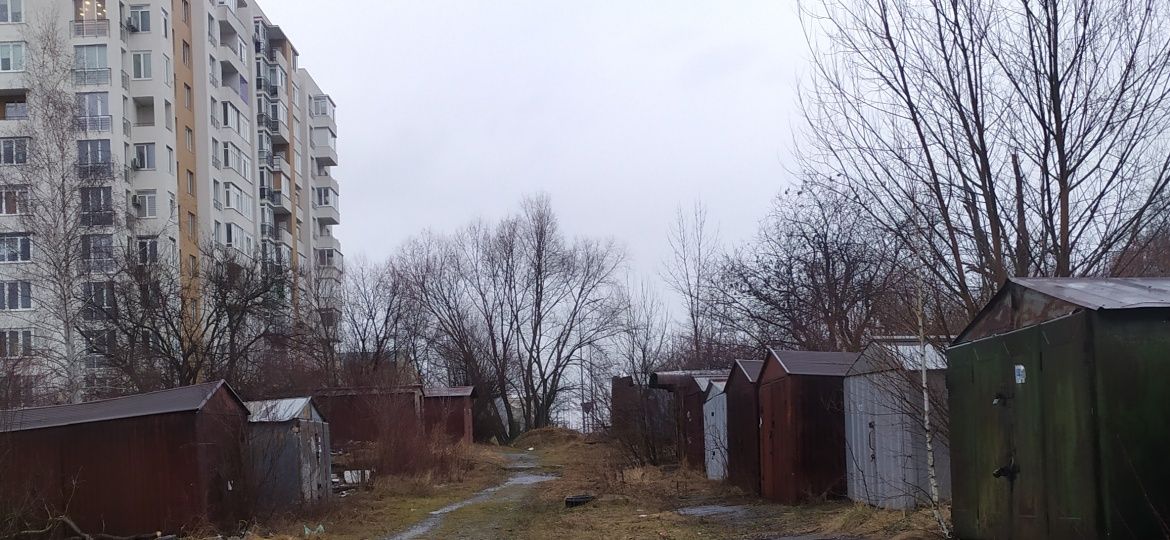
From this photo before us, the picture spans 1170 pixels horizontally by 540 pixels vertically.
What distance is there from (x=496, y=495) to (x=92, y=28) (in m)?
29.3

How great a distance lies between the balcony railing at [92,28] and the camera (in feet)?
134

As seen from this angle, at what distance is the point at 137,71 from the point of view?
42.2 metres

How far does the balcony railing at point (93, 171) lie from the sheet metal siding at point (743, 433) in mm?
17904

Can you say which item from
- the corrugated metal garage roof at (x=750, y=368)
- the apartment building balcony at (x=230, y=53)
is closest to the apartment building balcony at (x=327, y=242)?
the apartment building balcony at (x=230, y=53)

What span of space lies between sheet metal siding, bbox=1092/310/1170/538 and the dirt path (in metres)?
10.8

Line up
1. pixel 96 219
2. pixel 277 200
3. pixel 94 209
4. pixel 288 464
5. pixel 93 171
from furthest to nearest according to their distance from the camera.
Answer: pixel 277 200, pixel 93 171, pixel 94 209, pixel 96 219, pixel 288 464

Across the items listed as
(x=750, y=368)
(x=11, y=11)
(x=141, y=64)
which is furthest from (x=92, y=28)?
(x=750, y=368)

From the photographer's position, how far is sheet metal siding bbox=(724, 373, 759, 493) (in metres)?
17.7

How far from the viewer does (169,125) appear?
1692 inches

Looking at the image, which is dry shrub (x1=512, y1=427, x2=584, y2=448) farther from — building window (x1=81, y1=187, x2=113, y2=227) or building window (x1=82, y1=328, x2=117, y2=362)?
building window (x1=81, y1=187, x2=113, y2=227)

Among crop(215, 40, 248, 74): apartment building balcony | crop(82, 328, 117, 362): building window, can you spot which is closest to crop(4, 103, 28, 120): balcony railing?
crop(215, 40, 248, 74): apartment building balcony

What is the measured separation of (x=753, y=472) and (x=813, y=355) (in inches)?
115

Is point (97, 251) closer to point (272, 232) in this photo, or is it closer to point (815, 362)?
point (815, 362)

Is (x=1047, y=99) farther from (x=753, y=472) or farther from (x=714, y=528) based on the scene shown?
(x=753, y=472)
